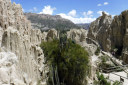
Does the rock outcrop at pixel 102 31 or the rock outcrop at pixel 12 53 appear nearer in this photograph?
the rock outcrop at pixel 12 53

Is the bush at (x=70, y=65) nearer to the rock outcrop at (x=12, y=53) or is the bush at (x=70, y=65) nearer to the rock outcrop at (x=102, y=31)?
the rock outcrop at (x=12, y=53)

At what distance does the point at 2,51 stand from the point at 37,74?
304cm

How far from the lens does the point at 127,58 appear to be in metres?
30.0

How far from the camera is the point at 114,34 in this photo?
121ft

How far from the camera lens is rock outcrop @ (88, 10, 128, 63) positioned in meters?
33.5

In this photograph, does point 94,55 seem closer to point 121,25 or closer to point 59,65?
point 59,65

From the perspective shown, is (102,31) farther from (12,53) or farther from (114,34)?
(12,53)

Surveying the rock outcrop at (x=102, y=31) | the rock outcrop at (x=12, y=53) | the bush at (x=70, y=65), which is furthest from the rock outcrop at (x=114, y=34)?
the rock outcrop at (x=12, y=53)

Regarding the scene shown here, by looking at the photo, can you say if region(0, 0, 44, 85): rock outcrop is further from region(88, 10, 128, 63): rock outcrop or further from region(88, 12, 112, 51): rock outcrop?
region(88, 12, 112, 51): rock outcrop

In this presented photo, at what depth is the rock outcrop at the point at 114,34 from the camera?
110ft

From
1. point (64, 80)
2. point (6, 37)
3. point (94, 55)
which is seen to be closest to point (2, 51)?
point (6, 37)

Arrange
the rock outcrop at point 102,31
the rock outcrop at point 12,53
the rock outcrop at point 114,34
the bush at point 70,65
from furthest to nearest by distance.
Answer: the rock outcrop at point 102,31 → the rock outcrop at point 114,34 → the bush at point 70,65 → the rock outcrop at point 12,53

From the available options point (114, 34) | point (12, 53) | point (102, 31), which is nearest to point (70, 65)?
point (12, 53)

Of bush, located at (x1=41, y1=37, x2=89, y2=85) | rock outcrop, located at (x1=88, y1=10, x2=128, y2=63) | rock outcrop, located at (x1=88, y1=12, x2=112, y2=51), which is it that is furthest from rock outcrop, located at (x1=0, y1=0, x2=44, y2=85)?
rock outcrop, located at (x1=88, y1=12, x2=112, y2=51)
